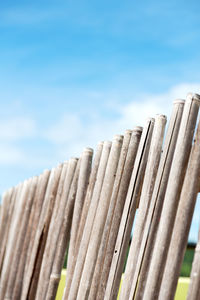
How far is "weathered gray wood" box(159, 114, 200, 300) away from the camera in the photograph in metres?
2.13

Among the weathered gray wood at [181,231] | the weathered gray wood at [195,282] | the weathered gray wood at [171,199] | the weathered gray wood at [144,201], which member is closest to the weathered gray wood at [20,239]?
the weathered gray wood at [144,201]

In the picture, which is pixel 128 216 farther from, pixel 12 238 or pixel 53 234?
pixel 12 238

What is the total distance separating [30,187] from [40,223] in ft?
2.72

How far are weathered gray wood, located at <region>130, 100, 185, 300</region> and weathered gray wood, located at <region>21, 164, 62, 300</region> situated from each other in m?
1.67

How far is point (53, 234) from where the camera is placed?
12.4ft

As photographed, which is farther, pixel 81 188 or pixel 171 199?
pixel 81 188

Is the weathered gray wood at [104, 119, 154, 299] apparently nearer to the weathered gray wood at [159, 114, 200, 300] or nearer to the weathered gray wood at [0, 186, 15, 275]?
the weathered gray wood at [159, 114, 200, 300]

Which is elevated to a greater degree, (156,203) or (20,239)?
(156,203)

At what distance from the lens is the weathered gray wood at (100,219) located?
2932 mm

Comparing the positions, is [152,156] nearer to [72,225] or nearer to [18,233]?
[72,225]

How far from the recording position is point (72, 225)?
3426 mm

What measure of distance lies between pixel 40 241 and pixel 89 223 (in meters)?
1.13

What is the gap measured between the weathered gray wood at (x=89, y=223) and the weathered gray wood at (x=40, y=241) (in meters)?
0.88

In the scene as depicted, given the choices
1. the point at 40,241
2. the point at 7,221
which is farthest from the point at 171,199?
the point at 7,221
